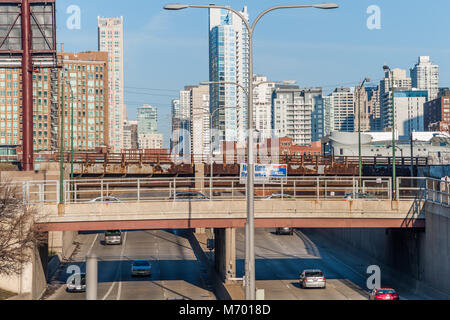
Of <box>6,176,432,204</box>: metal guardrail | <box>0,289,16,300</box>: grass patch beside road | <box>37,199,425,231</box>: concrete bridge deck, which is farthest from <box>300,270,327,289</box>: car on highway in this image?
<box>0,289,16,300</box>: grass patch beside road

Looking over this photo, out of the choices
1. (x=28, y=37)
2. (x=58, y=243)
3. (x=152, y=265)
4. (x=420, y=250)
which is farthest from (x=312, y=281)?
(x=28, y=37)

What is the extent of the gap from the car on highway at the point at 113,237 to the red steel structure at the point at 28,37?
1305 centimetres

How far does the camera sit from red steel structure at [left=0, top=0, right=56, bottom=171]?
2099 inches

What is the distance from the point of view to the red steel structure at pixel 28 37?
53.3 meters

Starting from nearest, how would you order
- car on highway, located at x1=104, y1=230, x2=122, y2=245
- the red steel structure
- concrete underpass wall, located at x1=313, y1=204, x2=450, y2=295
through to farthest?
1. concrete underpass wall, located at x1=313, y1=204, x2=450, y2=295
2. the red steel structure
3. car on highway, located at x1=104, y1=230, x2=122, y2=245

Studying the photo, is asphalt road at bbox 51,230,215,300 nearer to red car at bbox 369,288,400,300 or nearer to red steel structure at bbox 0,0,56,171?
red car at bbox 369,288,400,300

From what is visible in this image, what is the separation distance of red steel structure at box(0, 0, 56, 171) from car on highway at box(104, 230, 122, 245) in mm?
13051

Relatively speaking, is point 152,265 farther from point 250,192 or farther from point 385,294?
point 250,192

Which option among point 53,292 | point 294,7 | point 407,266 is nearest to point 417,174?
point 407,266

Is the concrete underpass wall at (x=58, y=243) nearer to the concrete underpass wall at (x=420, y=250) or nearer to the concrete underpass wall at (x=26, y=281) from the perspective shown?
the concrete underpass wall at (x=26, y=281)

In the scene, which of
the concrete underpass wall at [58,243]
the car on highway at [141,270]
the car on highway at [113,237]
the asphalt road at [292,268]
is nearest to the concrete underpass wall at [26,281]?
the car on highway at [141,270]

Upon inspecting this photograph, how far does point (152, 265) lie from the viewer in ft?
170
